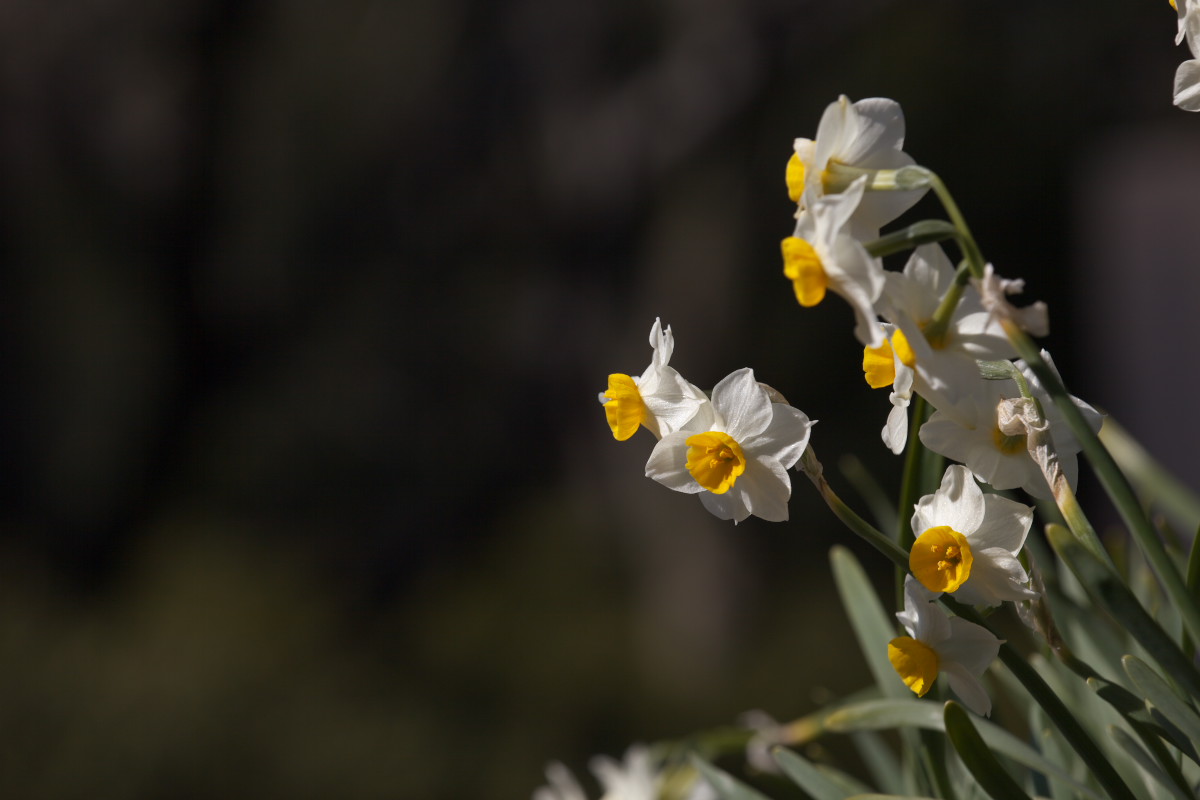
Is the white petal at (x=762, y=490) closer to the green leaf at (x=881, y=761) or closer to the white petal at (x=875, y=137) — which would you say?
the white petal at (x=875, y=137)

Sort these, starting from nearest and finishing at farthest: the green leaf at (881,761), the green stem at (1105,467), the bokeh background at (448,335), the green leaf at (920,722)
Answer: the green stem at (1105,467) → the green leaf at (920,722) → the green leaf at (881,761) → the bokeh background at (448,335)

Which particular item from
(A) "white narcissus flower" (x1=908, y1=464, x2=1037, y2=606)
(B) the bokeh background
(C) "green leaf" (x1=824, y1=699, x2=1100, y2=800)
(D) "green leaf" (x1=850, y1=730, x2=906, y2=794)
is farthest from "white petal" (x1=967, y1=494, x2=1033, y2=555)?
(B) the bokeh background

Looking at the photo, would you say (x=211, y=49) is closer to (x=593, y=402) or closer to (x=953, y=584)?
(x=593, y=402)

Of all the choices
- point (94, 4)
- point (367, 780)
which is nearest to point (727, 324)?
point (367, 780)

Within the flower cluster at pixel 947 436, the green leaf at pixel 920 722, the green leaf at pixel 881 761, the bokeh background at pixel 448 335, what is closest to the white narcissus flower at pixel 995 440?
the flower cluster at pixel 947 436

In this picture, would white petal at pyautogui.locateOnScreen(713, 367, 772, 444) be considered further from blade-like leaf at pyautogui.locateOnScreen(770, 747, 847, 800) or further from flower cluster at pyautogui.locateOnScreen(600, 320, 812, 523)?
blade-like leaf at pyautogui.locateOnScreen(770, 747, 847, 800)

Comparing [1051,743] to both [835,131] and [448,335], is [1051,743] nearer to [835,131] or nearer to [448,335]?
[835,131]
